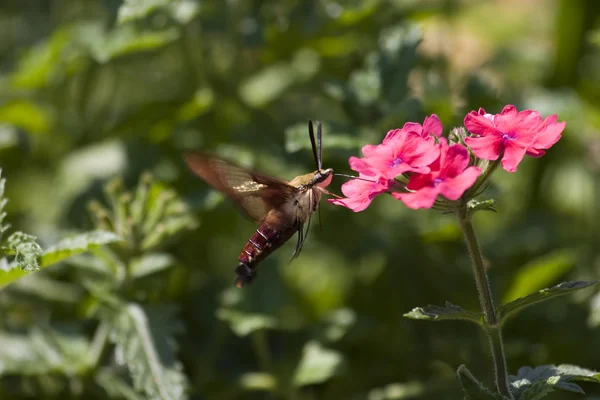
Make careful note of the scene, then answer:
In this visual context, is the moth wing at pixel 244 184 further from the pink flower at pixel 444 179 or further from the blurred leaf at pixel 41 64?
the blurred leaf at pixel 41 64

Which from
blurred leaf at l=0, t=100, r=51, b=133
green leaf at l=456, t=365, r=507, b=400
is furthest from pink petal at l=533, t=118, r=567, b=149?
blurred leaf at l=0, t=100, r=51, b=133

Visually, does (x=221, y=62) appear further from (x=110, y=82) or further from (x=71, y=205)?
(x=71, y=205)

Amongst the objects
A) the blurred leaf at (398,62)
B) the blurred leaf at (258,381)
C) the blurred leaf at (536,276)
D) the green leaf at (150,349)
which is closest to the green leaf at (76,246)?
the green leaf at (150,349)

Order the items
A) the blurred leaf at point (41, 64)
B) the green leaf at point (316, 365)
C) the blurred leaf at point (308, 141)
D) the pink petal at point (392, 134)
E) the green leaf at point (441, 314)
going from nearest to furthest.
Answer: the green leaf at point (441, 314), the pink petal at point (392, 134), the blurred leaf at point (308, 141), the green leaf at point (316, 365), the blurred leaf at point (41, 64)

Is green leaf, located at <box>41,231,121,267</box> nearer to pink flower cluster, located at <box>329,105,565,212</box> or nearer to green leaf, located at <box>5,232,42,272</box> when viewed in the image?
green leaf, located at <box>5,232,42,272</box>

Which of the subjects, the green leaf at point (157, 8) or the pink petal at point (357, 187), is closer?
the pink petal at point (357, 187)

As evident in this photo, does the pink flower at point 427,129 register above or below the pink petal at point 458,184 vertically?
above

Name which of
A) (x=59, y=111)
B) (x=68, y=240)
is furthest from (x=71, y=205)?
(x=68, y=240)
